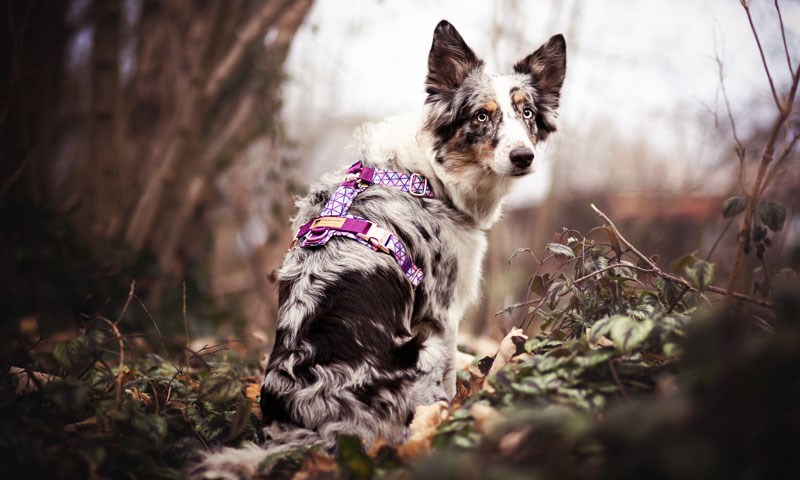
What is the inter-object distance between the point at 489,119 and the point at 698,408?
8.65 feet

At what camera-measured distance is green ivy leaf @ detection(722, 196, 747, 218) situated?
2.93 metres

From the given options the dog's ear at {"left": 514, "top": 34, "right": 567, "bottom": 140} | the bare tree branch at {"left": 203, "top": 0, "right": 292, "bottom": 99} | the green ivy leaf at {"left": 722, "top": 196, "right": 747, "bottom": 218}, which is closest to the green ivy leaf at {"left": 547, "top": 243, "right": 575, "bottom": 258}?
the green ivy leaf at {"left": 722, "top": 196, "right": 747, "bottom": 218}

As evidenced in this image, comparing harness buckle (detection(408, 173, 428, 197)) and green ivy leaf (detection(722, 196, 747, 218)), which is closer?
green ivy leaf (detection(722, 196, 747, 218))

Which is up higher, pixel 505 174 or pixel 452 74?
pixel 452 74

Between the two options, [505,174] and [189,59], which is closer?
[505,174]

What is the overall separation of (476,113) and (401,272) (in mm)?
1280

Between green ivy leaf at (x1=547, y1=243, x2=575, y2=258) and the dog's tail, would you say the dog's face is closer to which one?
green ivy leaf at (x1=547, y1=243, x2=575, y2=258)

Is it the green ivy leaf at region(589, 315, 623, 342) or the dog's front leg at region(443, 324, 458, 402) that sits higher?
the green ivy leaf at region(589, 315, 623, 342)

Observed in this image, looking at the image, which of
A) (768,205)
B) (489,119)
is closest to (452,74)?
(489,119)

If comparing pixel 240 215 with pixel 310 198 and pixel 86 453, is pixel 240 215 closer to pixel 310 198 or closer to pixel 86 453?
pixel 310 198

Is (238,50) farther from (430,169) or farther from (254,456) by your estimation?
(254,456)

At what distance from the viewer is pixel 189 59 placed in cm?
771

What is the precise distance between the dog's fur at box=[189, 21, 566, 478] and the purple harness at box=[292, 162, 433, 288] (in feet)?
0.16

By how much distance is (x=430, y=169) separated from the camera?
3.67 meters
